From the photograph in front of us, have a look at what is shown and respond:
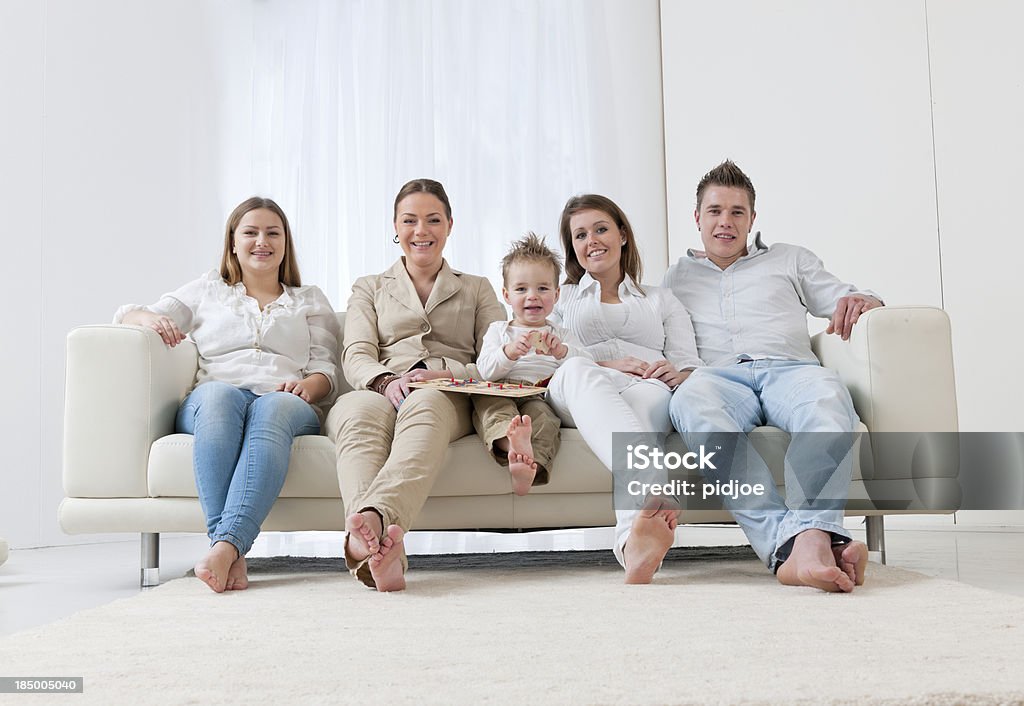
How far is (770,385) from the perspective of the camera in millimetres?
1997

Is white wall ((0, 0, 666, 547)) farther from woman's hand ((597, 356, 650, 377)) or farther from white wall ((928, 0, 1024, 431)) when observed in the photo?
woman's hand ((597, 356, 650, 377))

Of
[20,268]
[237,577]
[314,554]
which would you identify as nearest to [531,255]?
[237,577]

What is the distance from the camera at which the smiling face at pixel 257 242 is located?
91.2 inches

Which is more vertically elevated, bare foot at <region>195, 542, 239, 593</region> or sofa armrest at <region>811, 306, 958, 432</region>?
sofa armrest at <region>811, 306, 958, 432</region>

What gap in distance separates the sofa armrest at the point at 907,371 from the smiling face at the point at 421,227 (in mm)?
1055

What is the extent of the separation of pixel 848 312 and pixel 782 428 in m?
0.34

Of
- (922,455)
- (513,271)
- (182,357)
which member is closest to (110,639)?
(182,357)

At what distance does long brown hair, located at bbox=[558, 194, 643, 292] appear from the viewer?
2.39 m

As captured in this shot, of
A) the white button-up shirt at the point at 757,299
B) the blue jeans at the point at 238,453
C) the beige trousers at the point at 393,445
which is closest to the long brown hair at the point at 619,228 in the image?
the white button-up shirt at the point at 757,299

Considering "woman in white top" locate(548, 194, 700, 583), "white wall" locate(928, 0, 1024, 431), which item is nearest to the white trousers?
"woman in white top" locate(548, 194, 700, 583)

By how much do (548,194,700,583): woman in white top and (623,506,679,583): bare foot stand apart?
0.24m

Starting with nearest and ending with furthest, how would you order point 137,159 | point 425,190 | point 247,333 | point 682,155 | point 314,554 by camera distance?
1. point 247,333
2. point 425,190
3. point 314,554
4. point 137,159
5. point 682,155

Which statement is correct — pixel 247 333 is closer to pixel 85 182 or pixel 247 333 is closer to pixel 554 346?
pixel 554 346

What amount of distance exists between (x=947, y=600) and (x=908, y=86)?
2.59 metres
